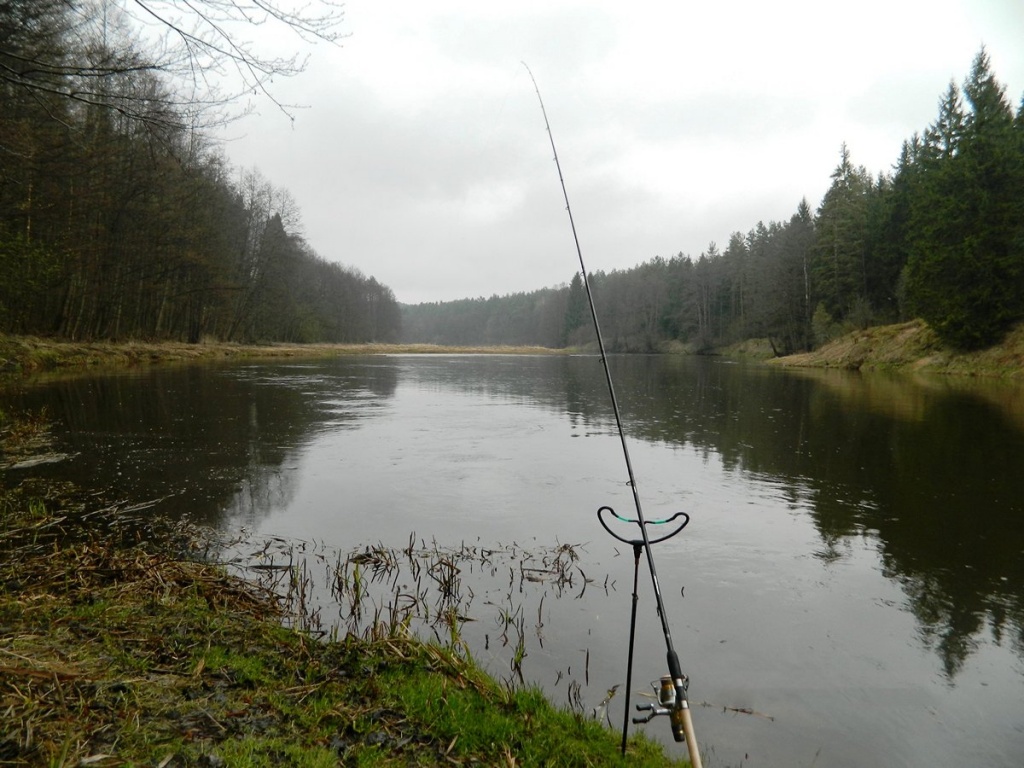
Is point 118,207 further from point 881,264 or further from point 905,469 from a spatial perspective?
point 881,264

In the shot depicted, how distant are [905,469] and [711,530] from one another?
5.28 m

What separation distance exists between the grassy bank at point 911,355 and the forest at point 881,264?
1.08 metres

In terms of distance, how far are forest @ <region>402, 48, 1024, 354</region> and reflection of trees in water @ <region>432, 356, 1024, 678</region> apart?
40.4 ft

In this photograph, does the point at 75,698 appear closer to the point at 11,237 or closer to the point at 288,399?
the point at 288,399

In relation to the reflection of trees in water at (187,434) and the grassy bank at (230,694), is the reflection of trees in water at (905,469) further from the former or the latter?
the reflection of trees in water at (187,434)

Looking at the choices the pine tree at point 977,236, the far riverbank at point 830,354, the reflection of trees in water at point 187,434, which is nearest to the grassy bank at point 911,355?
the far riverbank at point 830,354

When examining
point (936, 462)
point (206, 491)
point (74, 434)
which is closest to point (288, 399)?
point (74, 434)

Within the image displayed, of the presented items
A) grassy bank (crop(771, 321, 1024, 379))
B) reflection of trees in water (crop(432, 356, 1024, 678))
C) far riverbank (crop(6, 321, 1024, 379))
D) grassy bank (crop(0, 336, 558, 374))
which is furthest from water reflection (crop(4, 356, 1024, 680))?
grassy bank (crop(771, 321, 1024, 379))

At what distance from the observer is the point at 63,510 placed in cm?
698

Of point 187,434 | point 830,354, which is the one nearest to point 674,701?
point 187,434

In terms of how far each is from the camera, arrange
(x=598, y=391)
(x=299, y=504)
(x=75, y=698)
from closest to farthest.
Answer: (x=75, y=698) → (x=299, y=504) → (x=598, y=391)

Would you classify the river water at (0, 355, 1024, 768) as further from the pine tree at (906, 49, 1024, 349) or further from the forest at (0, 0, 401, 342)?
the pine tree at (906, 49, 1024, 349)

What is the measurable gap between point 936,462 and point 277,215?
5464 cm

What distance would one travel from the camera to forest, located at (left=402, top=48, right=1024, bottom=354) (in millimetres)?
32844
